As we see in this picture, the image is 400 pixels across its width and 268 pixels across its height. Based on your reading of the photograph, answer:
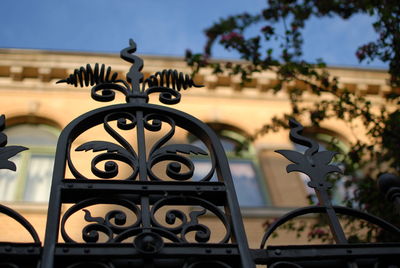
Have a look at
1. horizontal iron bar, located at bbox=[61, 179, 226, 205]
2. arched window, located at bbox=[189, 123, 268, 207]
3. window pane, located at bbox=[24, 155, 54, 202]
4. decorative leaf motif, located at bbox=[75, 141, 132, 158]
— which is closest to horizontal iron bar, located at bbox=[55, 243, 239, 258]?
horizontal iron bar, located at bbox=[61, 179, 226, 205]

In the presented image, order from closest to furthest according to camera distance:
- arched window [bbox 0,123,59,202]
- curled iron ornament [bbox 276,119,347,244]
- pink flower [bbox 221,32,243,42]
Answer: curled iron ornament [bbox 276,119,347,244] < pink flower [bbox 221,32,243,42] < arched window [bbox 0,123,59,202]

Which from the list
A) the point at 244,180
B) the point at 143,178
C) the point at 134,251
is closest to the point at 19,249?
the point at 134,251

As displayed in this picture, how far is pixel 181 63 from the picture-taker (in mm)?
14531

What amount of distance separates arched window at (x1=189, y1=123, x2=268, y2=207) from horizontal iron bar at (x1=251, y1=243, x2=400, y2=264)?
853 centimetres

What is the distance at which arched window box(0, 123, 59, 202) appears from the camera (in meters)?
11.1

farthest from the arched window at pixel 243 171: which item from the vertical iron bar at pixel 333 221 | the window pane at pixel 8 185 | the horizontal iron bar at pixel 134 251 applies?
the horizontal iron bar at pixel 134 251

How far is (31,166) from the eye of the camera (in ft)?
38.6

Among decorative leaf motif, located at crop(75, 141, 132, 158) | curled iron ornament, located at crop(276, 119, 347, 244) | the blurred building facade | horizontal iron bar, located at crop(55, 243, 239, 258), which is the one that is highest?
the blurred building facade

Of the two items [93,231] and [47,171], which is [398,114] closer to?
[93,231]

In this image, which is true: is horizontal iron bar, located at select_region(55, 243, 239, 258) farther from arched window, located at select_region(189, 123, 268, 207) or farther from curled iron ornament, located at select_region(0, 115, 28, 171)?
arched window, located at select_region(189, 123, 268, 207)

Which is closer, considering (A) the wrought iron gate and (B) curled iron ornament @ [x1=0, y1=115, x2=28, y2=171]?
(A) the wrought iron gate

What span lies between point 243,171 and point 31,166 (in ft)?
15.5

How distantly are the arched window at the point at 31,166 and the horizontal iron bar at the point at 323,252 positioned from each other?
9136mm

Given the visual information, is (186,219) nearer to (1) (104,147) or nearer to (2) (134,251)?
(2) (134,251)
